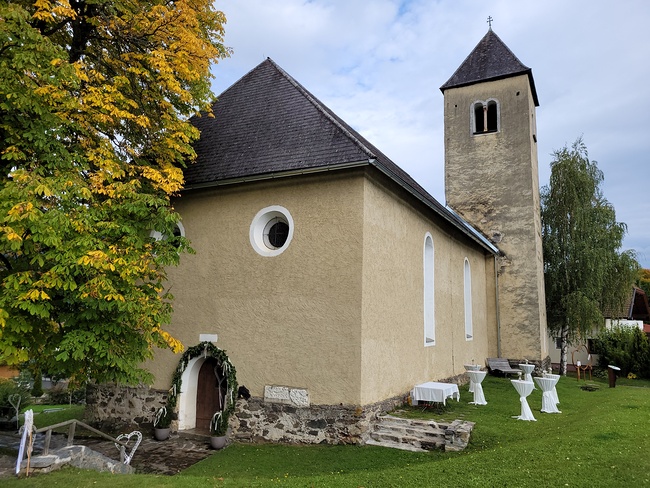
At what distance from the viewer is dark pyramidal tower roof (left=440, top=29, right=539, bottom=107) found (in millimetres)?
22000

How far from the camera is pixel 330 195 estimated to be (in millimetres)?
9789

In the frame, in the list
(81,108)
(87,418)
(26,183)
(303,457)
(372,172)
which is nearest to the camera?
(26,183)

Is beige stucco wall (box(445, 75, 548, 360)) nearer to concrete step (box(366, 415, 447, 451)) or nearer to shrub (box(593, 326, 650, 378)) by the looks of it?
shrub (box(593, 326, 650, 378))

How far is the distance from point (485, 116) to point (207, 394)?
18.3 metres

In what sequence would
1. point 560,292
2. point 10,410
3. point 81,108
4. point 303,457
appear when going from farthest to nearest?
point 560,292
point 10,410
point 303,457
point 81,108

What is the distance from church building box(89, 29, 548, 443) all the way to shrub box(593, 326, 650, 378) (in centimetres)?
1607

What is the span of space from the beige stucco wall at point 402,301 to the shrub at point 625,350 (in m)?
14.1

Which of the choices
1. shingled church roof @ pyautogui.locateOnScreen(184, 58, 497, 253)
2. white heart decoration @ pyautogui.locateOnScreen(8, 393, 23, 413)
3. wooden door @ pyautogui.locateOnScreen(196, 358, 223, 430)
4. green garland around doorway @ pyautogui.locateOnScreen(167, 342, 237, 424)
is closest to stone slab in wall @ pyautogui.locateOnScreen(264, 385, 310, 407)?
green garland around doorway @ pyautogui.locateOnScreen(167, 342, 237, 424)

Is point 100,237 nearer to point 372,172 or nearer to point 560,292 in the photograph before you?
point 372,172

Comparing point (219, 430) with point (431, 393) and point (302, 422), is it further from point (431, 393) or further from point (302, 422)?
point (431, 393)

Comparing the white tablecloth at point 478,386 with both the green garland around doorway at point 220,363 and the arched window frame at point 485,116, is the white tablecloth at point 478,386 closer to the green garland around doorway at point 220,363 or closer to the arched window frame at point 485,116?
the green garland around doorway at point 220,363

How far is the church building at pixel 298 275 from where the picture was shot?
925cm

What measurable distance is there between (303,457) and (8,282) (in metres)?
5.61

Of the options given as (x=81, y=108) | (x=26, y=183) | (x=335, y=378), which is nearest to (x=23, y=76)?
(x=81, y=108)
